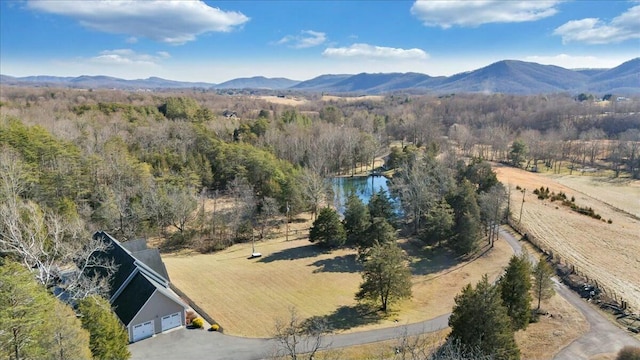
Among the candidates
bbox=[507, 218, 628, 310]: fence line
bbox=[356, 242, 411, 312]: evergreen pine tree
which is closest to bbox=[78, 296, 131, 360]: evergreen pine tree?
bbox=[356, 242, 411, 312]: evergreen pine tree

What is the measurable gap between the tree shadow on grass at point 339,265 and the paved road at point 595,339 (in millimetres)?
17024

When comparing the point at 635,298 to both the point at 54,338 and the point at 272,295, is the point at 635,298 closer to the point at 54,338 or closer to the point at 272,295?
the point at 272,295

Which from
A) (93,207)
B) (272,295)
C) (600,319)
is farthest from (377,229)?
(93,207)

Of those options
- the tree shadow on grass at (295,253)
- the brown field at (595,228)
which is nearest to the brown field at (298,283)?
the tree shadow on grass at (295,253)

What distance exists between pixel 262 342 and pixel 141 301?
7.91 m

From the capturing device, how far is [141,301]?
24.8m

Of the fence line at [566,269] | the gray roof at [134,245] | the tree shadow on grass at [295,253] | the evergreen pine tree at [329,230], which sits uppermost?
the gray roof at [134,245]

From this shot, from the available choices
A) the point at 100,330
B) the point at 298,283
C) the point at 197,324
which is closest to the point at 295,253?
the point at 298,283

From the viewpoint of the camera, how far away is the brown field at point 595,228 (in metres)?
33.5

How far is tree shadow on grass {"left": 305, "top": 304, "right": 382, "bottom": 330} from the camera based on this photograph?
26556 millimetres

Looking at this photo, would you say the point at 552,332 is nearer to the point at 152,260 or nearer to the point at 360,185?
the point at 152,260

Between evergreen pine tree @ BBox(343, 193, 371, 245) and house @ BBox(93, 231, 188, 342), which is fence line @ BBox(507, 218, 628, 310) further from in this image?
house @ BBox(93, 231, 188, 342)

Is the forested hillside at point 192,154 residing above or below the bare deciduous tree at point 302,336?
above

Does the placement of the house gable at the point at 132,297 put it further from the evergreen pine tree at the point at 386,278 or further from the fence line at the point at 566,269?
the fence line at the point at 566,269
